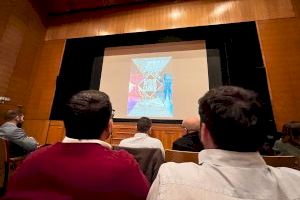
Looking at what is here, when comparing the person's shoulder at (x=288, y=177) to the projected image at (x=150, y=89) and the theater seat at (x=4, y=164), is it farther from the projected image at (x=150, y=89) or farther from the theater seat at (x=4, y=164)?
the projected image at (x=150, y=89)

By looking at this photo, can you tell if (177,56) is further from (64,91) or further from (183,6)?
(64,91)

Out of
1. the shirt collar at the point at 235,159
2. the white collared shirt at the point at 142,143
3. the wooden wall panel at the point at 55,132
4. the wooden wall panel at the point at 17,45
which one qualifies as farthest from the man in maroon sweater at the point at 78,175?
the wooden wall panel at the point at 17,45

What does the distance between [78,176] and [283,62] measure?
4.57 m

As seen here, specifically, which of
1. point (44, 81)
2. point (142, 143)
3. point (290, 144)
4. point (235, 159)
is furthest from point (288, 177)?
point (44, 81)

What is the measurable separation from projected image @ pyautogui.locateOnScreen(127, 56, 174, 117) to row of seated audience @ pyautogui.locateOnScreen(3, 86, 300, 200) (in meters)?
3.81

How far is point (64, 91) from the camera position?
5.38 metres

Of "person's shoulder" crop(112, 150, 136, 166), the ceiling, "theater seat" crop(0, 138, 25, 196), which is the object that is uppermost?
the ceiling

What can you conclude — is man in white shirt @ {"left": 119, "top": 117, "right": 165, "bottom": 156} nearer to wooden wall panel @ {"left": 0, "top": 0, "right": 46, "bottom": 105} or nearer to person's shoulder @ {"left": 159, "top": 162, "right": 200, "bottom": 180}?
person's shoulder @ {"left": 159, "top": 162, "right": 200, "bottom": 180}

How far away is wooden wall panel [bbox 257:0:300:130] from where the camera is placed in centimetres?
405

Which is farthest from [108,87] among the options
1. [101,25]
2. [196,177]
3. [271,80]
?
[196,177]

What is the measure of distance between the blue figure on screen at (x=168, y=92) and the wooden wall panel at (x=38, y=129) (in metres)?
2.78

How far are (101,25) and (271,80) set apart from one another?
4030 mm

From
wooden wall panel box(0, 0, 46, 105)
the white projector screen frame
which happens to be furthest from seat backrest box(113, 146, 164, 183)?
wooden wall panel box(0, 0, 46, 105)

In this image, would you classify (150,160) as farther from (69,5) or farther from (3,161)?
(69,5)
